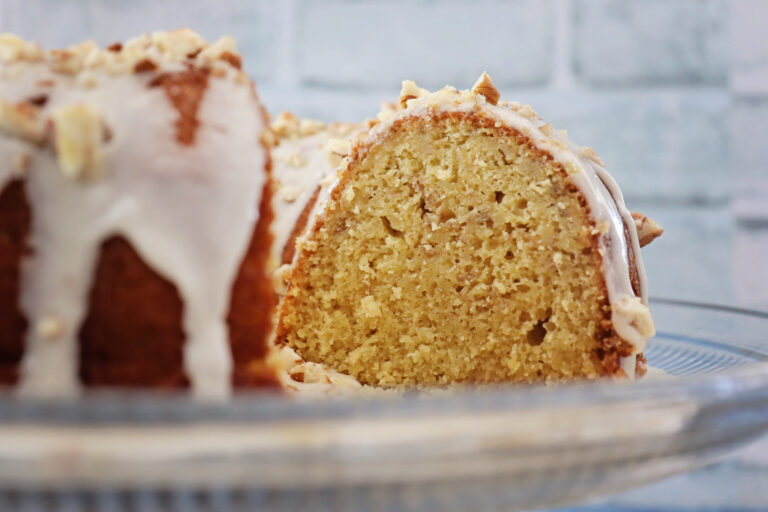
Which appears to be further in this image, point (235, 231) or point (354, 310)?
point (354, 310)

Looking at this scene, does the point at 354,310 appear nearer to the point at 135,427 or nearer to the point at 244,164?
the point at 244,164

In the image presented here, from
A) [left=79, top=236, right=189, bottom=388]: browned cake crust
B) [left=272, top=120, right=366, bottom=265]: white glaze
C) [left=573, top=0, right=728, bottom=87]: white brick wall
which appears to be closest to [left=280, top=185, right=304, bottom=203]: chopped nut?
[left=272, top=120, right=366, bottom=265]: white glaze

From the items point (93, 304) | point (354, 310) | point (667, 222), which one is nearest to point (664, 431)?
point (93, 304)

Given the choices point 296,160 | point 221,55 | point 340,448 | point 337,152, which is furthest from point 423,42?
point 340,448

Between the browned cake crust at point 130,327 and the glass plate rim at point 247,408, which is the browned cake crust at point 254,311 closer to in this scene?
the browned cake crust at point 130,327

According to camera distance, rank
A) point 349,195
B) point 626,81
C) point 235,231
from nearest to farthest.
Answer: point 235,231, point 349,195, point 626,81

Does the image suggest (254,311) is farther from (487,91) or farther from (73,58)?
(487,91)

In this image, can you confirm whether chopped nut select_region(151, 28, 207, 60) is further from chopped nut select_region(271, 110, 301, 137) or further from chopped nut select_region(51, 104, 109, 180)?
chopped nut select_region(271, 110, 301, 137)

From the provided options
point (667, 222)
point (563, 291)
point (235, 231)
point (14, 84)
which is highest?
point (14, 84)

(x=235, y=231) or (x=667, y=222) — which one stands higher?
(x=235, y=231)
